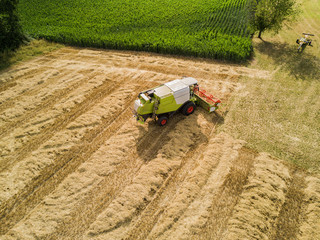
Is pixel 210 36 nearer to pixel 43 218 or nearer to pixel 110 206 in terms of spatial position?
pixel 110 206

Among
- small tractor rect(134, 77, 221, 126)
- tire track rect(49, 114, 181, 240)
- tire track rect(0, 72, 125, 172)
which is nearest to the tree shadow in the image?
small tractor rect(134, 77, 221, 126)

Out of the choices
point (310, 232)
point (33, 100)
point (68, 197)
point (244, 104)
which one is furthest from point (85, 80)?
point (310, 232)

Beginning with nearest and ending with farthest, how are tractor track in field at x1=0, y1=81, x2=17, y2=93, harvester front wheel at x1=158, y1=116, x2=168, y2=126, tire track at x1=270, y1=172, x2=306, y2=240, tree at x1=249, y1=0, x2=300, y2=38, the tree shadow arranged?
tire track at x1=270, y1=172, x2=306, y2=240 < harvester front wheel at x1=158, y1=116, x2=168, y2=126 < tractor track in field at x1=0, y1=81, x2=17, y2=93 < the tree shadow < tree at x1=249, y1=0, x2=300, y2=38

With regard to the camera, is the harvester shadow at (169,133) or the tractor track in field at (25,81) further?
the tractor track in field at (25,81)

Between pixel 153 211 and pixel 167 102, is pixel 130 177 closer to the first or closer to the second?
pixel 153 211

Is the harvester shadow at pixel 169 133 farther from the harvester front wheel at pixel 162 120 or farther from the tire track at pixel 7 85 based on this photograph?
the tire track at pixel 7 85

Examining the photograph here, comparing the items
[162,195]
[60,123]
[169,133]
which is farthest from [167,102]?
[60,123]

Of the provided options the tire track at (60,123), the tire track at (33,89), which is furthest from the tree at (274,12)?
the tire track at (33,89)

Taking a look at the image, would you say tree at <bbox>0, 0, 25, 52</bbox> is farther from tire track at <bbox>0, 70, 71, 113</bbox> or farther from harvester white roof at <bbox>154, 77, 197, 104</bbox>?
harvester white roof at <bbox>154, 77, 197, 104</bbox>
